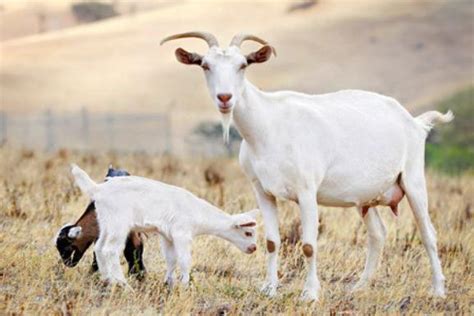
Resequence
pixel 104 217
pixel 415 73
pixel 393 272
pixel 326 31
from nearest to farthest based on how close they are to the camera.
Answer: pixel 104 217, pixel 393 272, pixel 415 73, pixel 326 31

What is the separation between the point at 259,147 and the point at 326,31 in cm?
7289

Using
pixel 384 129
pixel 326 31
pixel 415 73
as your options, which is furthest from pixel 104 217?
pixel 326 31

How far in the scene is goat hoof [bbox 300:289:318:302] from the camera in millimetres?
10529

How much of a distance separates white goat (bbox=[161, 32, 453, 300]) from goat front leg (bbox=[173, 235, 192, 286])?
0.87m

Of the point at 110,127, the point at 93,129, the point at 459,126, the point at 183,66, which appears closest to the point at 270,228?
the point at 459,126

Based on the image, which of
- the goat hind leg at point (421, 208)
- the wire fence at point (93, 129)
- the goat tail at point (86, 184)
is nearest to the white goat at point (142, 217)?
the goat tail at point (86, 184)

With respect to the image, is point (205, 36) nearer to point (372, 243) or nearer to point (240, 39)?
point (240, 39)

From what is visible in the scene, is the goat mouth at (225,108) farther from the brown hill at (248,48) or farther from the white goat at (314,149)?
the brown hill at (248,48)

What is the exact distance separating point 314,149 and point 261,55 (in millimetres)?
1024

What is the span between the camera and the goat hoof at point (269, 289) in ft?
35.3

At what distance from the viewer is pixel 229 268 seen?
11977mm

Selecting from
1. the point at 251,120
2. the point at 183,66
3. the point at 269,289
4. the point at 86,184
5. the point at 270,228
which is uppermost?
the point at 251,120

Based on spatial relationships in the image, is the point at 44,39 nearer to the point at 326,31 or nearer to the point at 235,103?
the point at 326,31

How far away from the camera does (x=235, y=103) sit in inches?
412
